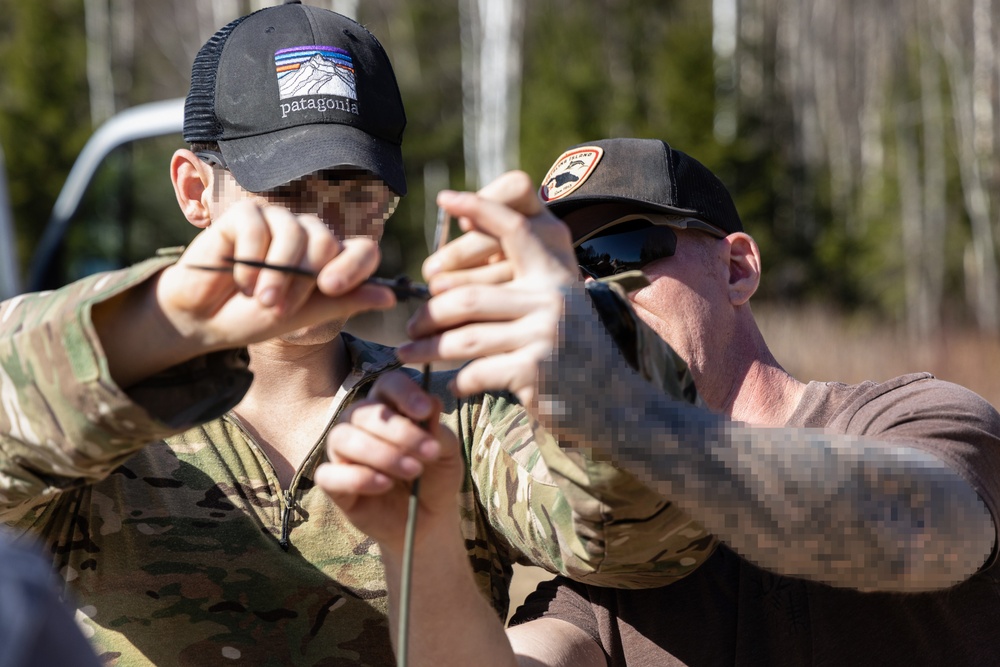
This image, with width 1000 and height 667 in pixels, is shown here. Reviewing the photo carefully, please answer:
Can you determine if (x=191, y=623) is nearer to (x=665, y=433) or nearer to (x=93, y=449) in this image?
(x=93, y=449)

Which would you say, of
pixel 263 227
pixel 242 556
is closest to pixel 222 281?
pixel 263 227

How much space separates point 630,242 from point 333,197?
0.76 meters

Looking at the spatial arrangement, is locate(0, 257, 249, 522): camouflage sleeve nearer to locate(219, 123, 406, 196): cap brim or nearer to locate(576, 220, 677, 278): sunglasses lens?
locate(219, 123, 406, 196): cap brim

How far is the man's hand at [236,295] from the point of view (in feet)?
5.10

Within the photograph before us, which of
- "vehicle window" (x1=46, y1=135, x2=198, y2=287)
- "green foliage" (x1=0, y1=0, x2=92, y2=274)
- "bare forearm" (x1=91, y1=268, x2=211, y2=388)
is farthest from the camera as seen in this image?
"green foliage" (x1=0, y1=0, x2=92, y2=274)

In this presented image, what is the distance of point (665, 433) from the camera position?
1.62m

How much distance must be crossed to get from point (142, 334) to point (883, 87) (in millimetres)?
31149

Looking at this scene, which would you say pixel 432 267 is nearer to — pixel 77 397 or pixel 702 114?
pixel 77 397

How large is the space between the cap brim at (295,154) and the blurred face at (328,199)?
0.04 metres

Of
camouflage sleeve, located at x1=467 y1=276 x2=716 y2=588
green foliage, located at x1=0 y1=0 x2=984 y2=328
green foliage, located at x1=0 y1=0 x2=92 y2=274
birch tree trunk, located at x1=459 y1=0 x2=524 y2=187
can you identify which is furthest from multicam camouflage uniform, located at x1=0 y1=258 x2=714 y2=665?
green foliage, located at x1=0 y1=0 x2=92 y2=274

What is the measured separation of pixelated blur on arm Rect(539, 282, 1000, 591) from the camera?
1.60 metres

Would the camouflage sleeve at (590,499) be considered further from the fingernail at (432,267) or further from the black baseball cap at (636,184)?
the black baseball cap at (636,184)

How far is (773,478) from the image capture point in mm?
1661

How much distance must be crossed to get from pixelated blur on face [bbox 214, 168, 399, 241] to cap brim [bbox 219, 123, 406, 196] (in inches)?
1.4
